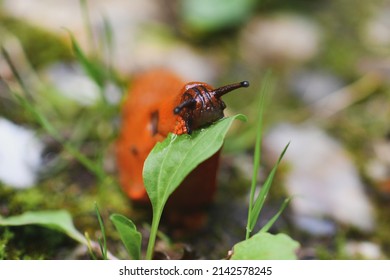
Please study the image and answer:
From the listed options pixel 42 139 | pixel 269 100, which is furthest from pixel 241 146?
pixel 42 139

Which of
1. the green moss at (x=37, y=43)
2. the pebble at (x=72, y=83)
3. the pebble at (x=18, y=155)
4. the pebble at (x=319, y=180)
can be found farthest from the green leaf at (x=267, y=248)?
the green moss at (x=37, y=43)

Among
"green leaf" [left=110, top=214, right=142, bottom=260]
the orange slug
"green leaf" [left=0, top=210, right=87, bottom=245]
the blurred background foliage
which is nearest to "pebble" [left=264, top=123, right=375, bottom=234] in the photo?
the blurred background foliage

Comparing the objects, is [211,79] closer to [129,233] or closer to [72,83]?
[72,83]

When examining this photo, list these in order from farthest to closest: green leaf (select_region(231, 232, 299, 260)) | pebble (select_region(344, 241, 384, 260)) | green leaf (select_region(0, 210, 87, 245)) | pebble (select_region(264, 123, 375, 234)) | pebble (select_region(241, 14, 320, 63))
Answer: pebble (select_region(241, 14, 320, 63)) → pebble (select_region(264, 123, 375, 234)) → pebble (select_region(344, 241, 384, 260)) → green leaf (select_region(0, 210, 87, 245)) → green leaf (select_region(231, 232, 299, 260))

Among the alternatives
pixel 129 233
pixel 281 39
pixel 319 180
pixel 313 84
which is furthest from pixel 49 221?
pixel 281 39

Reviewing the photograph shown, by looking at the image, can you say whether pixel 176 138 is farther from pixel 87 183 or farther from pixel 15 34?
pixel 15 34

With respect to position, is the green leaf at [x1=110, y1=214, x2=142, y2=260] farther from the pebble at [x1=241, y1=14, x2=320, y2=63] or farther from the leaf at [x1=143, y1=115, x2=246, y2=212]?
the pebble at [x1=241, y1=14, x2=320, y2=63]

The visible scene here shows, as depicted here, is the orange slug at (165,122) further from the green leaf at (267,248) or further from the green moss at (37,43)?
the green moss at (37,43)
